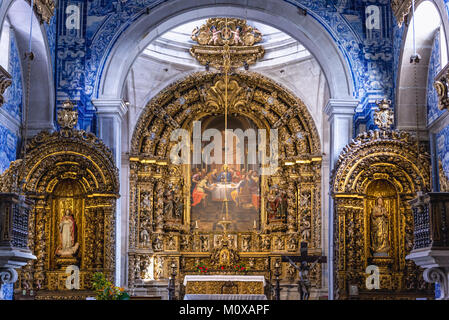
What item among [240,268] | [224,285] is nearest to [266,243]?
[240,268]

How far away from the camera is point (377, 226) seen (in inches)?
575

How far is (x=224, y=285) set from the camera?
1798cm

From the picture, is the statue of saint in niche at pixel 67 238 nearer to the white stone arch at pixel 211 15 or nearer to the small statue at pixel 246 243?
the white stone arch at pixel 211 15

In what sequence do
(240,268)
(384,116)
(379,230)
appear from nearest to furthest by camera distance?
(384,116) < (379,230) < (240,268)

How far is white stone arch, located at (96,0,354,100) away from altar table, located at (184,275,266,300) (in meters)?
5.02

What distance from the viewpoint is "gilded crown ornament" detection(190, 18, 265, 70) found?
19.8 meters

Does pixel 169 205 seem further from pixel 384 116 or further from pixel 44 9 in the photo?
pixel 384 116

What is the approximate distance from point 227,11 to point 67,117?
4186 mm

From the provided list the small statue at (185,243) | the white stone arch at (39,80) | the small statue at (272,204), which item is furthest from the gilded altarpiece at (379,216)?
the small statue at (185,243)

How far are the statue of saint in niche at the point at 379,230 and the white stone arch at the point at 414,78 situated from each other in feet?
5.37

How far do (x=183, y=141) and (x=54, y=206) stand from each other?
615 centimetres

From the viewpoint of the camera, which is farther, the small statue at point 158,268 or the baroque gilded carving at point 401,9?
the small statue at point 158,268

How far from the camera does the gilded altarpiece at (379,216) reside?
13828 millimetres
